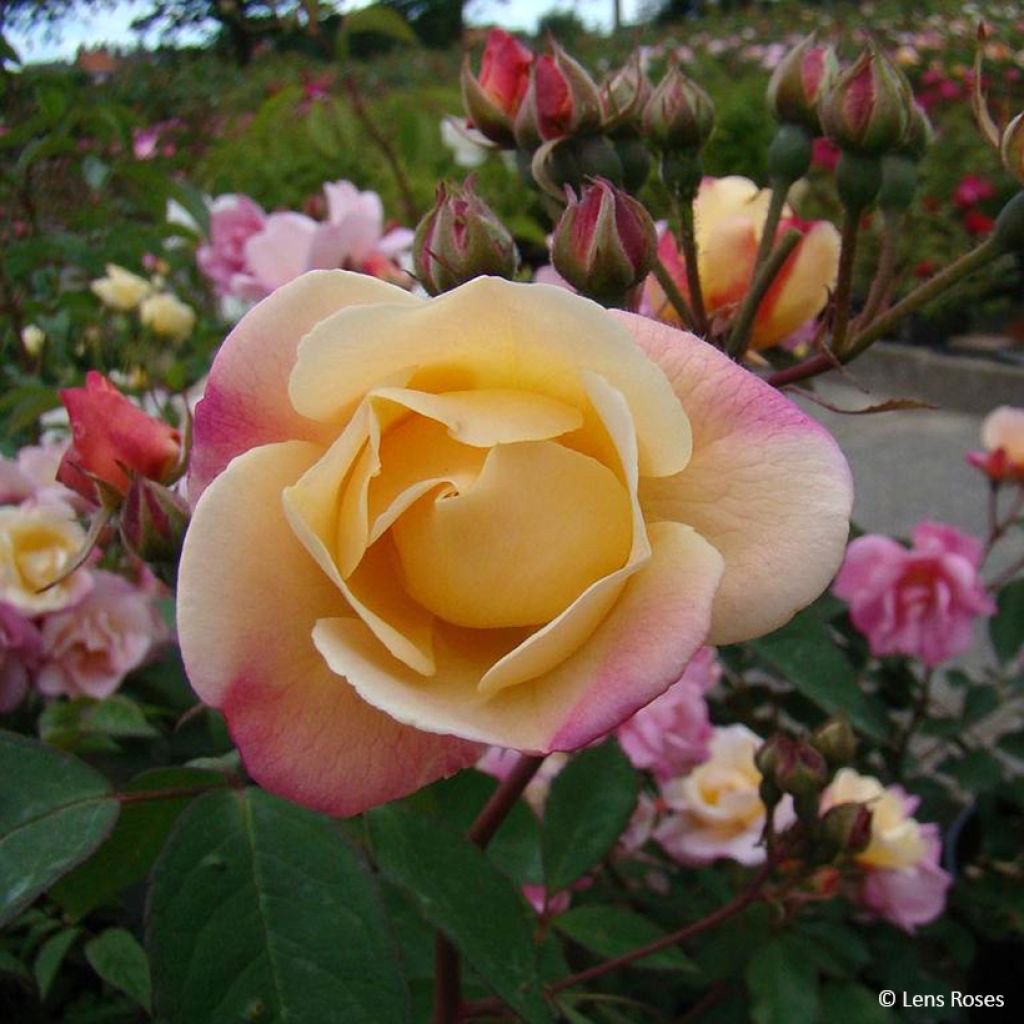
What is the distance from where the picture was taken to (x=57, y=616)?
Result: 70 cm

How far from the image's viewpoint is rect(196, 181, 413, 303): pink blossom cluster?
91 cm

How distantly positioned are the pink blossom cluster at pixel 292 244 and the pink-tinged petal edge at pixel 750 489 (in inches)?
22.6

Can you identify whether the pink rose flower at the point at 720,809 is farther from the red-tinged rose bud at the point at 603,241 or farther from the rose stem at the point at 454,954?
the red-tinged rose bud at the point at 603,241

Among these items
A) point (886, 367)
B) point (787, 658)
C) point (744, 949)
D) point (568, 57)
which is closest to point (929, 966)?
point (744, 949)

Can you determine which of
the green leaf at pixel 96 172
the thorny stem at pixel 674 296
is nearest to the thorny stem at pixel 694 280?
the thorny stem at pixel 674 296

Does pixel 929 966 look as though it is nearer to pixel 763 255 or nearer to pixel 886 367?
pixel 763 255

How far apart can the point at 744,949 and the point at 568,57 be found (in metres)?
0.62

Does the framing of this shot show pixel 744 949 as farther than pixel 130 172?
No

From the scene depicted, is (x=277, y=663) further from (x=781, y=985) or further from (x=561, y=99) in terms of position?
(x=781, y=985)

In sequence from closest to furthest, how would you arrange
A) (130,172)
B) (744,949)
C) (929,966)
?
(744,949) → (130,172) → (929,966)

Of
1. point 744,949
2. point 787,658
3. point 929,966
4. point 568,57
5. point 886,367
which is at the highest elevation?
point 568,57

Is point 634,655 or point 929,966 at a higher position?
point 634,655

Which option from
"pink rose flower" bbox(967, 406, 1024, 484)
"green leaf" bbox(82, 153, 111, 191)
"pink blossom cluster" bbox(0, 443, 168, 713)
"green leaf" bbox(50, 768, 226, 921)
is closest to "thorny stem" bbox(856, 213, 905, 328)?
"green leaf" bbox(50, 768, 226, 921)

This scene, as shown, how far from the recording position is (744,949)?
2.65ft
